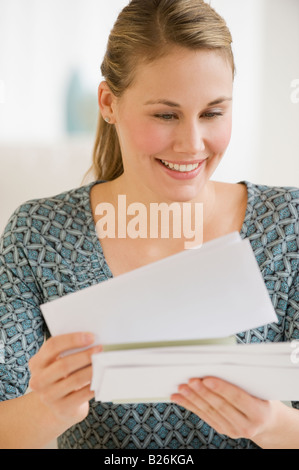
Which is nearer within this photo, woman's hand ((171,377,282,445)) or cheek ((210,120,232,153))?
woman's hand ((171,377,282,445))

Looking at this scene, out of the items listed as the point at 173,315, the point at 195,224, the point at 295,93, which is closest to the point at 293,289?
the point at 195,224

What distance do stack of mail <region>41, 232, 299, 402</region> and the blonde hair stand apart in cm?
43

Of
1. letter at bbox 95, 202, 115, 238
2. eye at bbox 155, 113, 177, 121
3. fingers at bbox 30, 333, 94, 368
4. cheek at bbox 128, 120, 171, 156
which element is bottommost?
fingers at bbox 30, 333, 94, 368

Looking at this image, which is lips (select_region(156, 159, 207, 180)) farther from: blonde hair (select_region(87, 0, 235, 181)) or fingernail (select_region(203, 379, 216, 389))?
fingernail (select_region(203, 379, 216, 389))

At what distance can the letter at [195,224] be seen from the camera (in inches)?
48.5

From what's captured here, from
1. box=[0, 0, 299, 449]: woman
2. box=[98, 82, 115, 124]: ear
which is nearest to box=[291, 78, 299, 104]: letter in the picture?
box=[0, 0, 299, 449]: woman

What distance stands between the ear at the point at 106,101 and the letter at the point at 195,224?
0.23 m

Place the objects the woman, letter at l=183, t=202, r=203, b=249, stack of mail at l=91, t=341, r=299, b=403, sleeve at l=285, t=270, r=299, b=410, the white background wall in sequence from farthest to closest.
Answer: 1. the white background wall
2. letter at l=183, t=202, r=203, b=249
3. sleeve at l=285, t=270, r=299, b=410
4. the woman
5. stack of mail at l=91, t=341, r=299, b=403

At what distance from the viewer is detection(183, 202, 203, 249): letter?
123cm

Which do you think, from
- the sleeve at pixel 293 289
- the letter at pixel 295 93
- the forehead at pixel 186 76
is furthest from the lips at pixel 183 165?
the letter at pixel 295 93

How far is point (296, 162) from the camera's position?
107 inches

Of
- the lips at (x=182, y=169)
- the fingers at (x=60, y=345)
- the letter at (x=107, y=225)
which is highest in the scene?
the lips at (x=182, y=169)

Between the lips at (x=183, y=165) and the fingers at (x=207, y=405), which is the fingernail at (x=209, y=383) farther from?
the lips at (x=183, y=165)

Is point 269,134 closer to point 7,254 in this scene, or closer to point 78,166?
point 78,166
